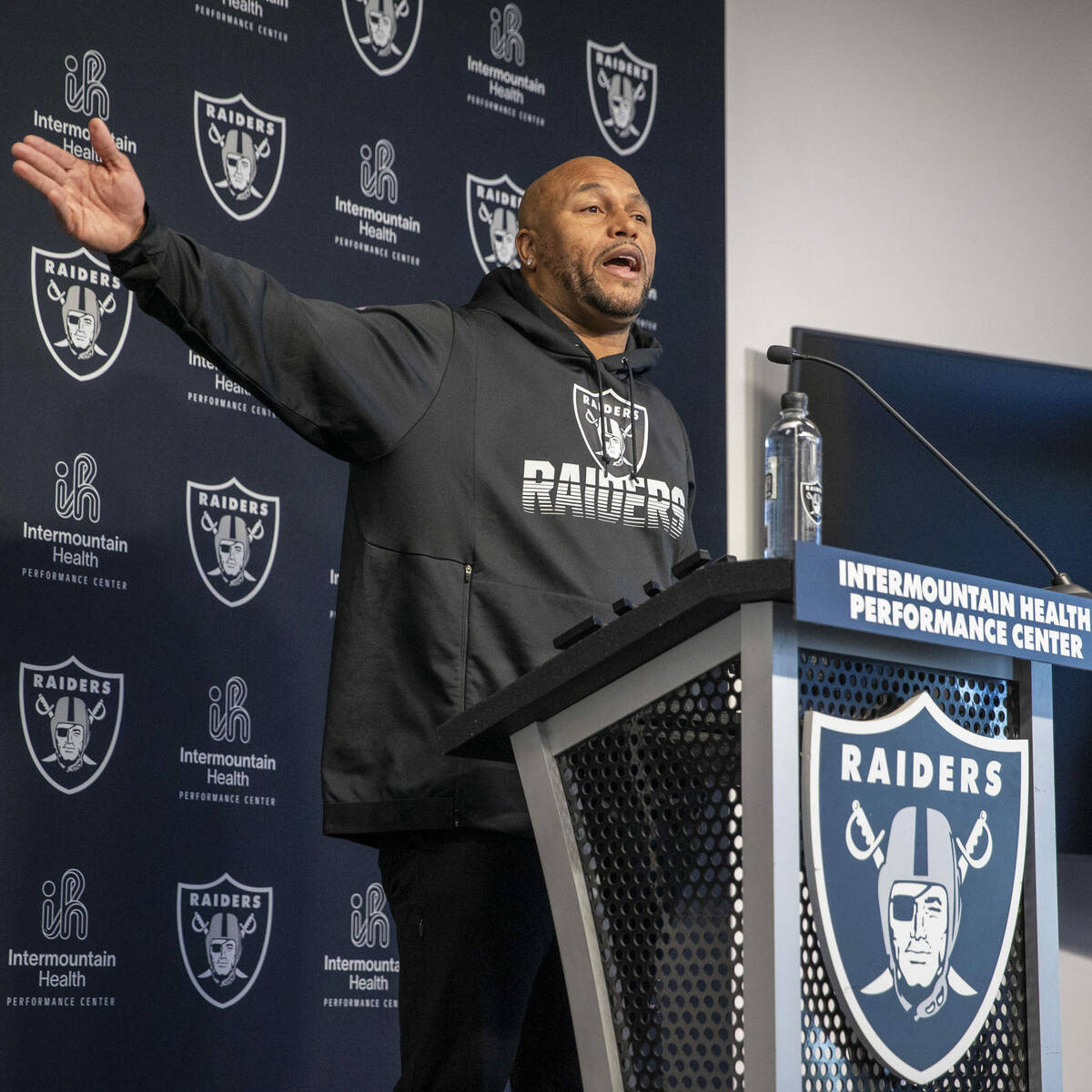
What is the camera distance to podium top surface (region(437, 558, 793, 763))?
1343mm

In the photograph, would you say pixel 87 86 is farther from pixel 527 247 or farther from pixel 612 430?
pixel 612 430

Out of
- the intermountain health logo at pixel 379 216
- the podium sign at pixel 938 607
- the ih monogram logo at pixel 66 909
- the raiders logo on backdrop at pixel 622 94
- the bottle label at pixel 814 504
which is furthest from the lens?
the raiders logo on backdrop at pixel 622 94

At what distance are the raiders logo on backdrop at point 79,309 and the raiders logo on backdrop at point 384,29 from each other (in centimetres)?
83

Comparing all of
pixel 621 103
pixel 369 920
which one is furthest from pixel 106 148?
pixel 621 103

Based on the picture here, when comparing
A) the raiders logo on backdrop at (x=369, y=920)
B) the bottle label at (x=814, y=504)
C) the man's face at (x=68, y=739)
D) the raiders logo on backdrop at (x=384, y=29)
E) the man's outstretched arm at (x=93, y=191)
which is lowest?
the raiders logo on backdrop at (x=369, y=920)

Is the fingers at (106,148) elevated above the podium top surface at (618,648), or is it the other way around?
Result: the fingers at (106,148)

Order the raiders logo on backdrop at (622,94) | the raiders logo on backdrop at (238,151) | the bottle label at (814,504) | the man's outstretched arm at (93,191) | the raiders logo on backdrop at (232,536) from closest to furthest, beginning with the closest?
1. the man's outstretched arm at (93,191)
2. the bottle label at (814,504)
3. the raiders logo on backdrop at (232,536)
4. the raiders logo on backdrop at (238,151)
5. the raiders logo on backdrop at (622,94)

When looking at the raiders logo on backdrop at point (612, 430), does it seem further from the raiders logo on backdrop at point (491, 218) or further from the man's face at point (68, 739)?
the raiders logo on backdrop at point (491, 218)

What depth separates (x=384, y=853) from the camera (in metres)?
1.92

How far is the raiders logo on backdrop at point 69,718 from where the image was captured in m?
2.64

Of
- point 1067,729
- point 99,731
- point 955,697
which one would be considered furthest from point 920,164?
point 955,697

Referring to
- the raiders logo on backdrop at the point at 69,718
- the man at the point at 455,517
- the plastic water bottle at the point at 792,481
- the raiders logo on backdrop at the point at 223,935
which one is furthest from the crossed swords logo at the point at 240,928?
the plastic water bottle at the point at 792,481

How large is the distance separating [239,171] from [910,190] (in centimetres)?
198

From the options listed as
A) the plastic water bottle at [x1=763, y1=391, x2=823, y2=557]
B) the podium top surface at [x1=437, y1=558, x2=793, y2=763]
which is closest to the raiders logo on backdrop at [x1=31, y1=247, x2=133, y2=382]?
the plastic water bottle at [x1=763, y1=391, x2=823, y2=557]
